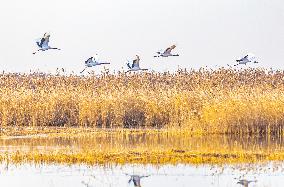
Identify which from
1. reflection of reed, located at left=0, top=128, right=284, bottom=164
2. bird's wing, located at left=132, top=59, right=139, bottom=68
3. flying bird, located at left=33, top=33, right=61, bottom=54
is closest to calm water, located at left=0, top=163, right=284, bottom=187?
reflection of reed, located at left=0, top=128, right=284, bottom=164

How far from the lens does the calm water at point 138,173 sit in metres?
14.8

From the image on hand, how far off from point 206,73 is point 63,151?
2584cm

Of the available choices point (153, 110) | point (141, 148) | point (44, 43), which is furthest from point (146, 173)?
point (153, 110)

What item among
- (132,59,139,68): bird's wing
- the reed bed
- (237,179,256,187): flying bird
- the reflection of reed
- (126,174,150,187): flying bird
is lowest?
(237,179,256,187): flying bird

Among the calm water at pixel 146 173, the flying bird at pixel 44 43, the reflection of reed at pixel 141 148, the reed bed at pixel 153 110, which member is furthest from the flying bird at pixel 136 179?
the reed bed at pixel 153 110

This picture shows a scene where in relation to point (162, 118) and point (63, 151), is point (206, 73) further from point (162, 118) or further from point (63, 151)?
point (63, 151)

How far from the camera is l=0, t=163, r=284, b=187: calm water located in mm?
14781

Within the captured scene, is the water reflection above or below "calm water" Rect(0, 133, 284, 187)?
above

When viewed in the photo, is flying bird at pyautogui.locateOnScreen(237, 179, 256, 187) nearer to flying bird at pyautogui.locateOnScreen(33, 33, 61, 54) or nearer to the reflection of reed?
the reflection of reed

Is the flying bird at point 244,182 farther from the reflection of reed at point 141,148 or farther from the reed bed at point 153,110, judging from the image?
the reed bed at point 153,110

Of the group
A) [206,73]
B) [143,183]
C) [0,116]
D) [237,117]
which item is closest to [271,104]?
[237,117]

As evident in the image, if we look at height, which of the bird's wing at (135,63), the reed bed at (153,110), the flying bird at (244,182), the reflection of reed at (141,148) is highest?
the bird's wing at (135,63)

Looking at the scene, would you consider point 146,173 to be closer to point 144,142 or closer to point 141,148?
point 141,148

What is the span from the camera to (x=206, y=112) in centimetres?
2597
